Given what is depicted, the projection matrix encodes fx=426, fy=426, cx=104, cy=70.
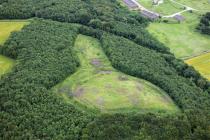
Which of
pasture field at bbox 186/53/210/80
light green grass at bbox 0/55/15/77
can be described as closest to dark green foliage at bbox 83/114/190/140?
pasture field at bbox 186/53/210/80

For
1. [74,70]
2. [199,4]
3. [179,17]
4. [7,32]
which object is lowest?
[74,70]

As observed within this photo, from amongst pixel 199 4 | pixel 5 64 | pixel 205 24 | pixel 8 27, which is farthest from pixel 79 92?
pixel 199 4

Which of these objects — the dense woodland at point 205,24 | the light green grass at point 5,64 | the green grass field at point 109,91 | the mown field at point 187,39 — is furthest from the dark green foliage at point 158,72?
the dense woodland at point 205,24

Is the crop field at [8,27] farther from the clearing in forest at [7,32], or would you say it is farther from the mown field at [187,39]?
the mown field at [187,39]

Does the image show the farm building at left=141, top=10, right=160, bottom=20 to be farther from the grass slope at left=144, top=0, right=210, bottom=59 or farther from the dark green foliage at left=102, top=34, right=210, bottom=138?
the dark green foliage at left=102, top=34, right=210, bottom=138

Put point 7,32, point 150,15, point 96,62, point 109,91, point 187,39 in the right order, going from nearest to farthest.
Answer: point 109,91, point 96,62, point 7,32, point 187,39, point 150,15

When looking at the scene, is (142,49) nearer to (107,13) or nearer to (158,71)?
(158,71)

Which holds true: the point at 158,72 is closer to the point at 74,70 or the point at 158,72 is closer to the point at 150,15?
the point at 74,70
